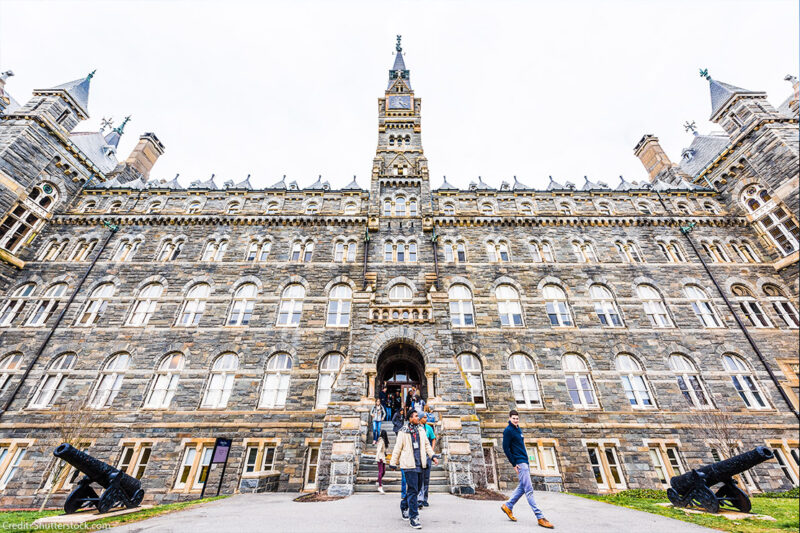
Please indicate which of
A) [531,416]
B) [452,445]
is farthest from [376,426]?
[531,416]

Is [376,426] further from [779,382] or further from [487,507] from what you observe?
[779,382]

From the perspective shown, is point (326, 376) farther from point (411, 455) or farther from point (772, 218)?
point (772, 218)

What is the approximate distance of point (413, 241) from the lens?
20.6m

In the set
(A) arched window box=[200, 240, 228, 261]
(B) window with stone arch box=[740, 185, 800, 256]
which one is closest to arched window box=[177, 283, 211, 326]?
(A) arched window box=[200, 240, 228, 261]

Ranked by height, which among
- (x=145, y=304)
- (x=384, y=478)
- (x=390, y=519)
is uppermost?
(x=145, y=304)

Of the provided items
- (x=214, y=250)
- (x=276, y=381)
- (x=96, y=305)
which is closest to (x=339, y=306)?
(x=276, y=381)

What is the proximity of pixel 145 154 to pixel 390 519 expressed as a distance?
34706 mm

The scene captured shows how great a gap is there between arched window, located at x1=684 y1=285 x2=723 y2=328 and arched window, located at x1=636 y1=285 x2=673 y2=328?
1633 mm

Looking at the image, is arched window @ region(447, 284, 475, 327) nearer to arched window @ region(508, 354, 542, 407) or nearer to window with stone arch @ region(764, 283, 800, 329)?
arched window @ region(508, 354, 542, 407)

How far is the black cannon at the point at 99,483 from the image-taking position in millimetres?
8398

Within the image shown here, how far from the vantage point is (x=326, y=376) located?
16.6 m

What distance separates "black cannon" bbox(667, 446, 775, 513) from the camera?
26.3 ft

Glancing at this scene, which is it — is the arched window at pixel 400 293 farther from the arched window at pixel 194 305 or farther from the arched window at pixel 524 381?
the arched window at pixel 194 305

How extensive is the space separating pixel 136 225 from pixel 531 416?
2658cm
